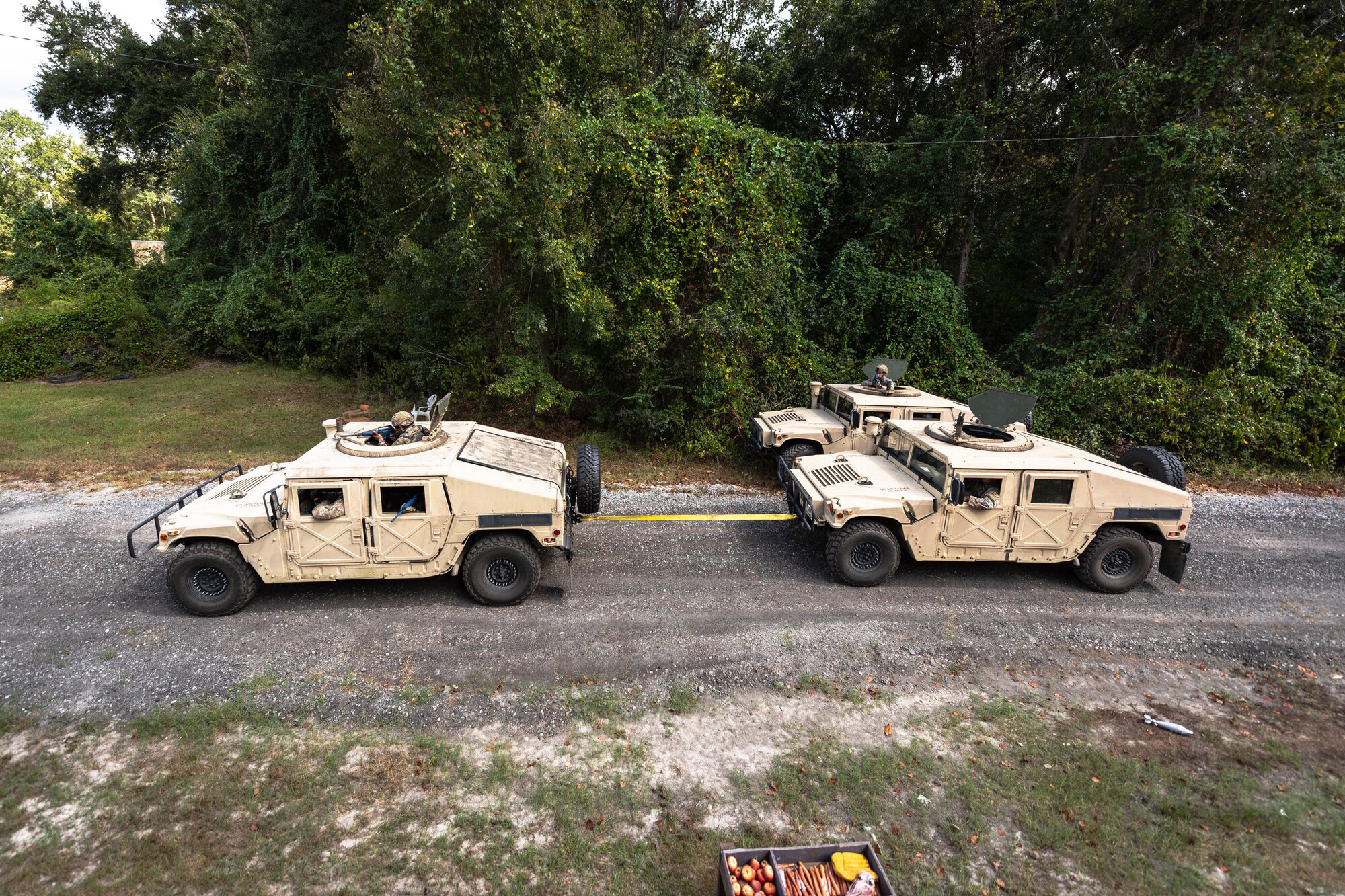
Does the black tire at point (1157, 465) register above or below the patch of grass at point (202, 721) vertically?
above

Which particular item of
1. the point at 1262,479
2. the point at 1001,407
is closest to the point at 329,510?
the point at 1001,407

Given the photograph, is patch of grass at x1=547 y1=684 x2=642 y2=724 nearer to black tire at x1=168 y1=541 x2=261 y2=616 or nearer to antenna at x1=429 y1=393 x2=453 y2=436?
antenna at x1=429 y1=393 x2=453 y2=436

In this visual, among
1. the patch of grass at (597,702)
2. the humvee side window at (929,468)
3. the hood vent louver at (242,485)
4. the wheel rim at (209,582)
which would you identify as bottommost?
the patch of grass at (597,702)

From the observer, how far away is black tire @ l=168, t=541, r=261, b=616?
675 centimetres

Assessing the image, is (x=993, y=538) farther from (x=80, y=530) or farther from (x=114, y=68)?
(x=114, y=68)

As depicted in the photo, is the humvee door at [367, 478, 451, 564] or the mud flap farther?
the mud flap

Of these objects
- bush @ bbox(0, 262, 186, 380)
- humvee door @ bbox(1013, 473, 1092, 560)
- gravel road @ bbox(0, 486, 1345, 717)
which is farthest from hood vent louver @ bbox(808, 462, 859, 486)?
bush @ bbox(0, 262, 186, 380)

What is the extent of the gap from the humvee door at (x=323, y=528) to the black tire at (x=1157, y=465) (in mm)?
9370

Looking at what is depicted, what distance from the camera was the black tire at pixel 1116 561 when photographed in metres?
7.59

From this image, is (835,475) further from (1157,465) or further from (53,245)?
(53,245)

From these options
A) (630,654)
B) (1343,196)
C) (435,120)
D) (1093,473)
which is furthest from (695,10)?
(630,654)

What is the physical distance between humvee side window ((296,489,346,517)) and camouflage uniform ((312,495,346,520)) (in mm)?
36

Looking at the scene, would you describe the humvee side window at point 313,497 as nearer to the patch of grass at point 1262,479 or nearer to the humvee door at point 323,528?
the humvee door at point 323,528

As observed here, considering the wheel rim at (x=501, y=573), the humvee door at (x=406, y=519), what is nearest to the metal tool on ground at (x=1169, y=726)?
the wheel rim at (x=501, y=573)
